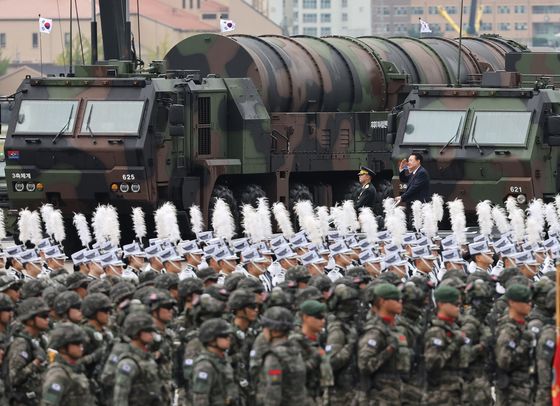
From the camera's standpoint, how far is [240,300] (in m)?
15.2

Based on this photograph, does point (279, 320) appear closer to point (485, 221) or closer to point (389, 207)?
point (485, 221)

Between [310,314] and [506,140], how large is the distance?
12932 millimetres

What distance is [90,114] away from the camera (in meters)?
27.5

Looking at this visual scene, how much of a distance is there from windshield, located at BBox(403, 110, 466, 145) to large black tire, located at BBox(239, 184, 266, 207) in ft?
9.12

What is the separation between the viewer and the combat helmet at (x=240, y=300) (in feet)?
50.0

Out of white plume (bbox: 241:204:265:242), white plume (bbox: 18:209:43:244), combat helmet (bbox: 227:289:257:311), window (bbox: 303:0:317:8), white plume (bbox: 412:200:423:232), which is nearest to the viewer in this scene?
combat helmet (bbox: 227:289:257:311)

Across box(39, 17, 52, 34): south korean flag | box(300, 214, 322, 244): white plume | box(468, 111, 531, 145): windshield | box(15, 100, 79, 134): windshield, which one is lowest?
box(300, 214, 322, 244): white plume

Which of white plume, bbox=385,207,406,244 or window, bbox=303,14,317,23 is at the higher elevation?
white plume, bbox=385,207,406,244

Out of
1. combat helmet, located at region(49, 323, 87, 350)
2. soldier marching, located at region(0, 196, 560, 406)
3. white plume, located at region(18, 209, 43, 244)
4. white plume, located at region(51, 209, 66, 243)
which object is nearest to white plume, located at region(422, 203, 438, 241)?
white plume, located at region(51, 209, 66, 243)

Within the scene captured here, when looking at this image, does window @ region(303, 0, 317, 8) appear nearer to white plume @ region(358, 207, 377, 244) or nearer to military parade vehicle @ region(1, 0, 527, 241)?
military parade vehicle @ region(1, 0, 527, 241)

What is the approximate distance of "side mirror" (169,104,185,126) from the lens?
27375mm

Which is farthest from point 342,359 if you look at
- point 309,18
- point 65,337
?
point 309,18

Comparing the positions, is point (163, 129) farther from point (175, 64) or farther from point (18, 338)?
point (18, 338)

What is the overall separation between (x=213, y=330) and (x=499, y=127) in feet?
44.8
